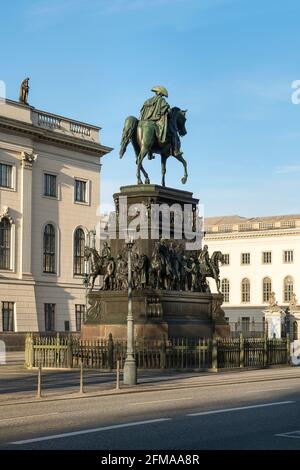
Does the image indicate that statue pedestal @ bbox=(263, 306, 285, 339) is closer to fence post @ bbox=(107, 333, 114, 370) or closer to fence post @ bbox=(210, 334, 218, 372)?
fence post @ bbox=(210, 334, 218, 372)

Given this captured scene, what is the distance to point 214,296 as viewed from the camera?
39625 mm

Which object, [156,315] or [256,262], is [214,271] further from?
[256,262]

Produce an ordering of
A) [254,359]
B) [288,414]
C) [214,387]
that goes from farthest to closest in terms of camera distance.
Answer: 1. [254,359]
2. [214,387]
3. [288,414]

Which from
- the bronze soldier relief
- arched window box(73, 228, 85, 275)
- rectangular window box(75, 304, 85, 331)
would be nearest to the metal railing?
the bronze soldier relief

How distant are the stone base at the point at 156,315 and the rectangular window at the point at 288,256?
75242 millimetres

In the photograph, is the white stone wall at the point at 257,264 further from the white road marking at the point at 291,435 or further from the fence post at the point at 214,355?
the white road marking at the point at 291,435

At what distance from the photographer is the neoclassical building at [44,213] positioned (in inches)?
2628

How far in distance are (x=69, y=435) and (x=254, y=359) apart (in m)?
24.5

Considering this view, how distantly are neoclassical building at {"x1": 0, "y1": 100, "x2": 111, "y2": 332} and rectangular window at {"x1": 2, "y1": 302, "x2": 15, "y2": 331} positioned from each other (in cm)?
7

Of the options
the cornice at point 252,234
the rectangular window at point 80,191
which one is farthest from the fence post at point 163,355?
the cornice at point 252,234

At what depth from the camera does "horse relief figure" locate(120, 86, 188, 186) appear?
39500 millimetres

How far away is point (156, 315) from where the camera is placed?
35656 mm
